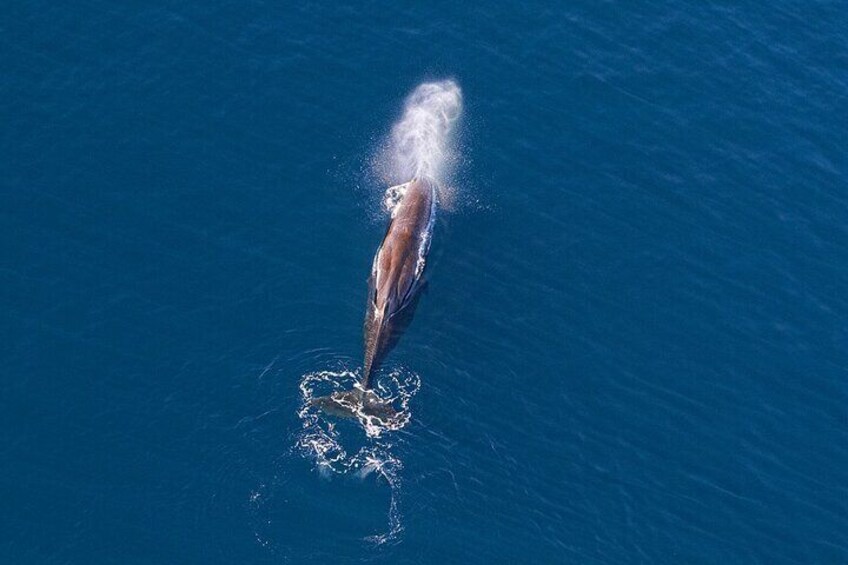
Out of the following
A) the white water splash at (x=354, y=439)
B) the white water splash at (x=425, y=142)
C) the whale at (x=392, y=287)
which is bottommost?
the white water splash at (x=354, y=439)

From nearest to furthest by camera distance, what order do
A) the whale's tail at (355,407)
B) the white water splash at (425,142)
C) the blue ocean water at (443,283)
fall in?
the blue ocean water at (443,283), the whale's tail at (355,407), the white water splash at (425,142)

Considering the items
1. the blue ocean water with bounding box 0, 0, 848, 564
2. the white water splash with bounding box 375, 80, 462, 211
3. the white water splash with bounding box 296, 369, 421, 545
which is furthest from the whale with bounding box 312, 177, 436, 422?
the blue ocean water with bounding box 0, 0, 848, 564

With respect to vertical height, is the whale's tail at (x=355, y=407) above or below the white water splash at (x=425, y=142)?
below

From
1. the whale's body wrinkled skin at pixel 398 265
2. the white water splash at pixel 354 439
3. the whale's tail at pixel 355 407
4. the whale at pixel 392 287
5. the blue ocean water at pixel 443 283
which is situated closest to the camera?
the blue ocean water at pixel 443 283

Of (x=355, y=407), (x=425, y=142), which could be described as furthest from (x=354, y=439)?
(x=425, y=142)

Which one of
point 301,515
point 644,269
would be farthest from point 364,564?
point 644,269

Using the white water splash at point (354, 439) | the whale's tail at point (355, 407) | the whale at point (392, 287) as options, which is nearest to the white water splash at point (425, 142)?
the whale at point (392, 287)

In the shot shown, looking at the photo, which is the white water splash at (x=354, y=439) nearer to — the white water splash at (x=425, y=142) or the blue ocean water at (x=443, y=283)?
the blue ocean water at (x=443, y=283)
